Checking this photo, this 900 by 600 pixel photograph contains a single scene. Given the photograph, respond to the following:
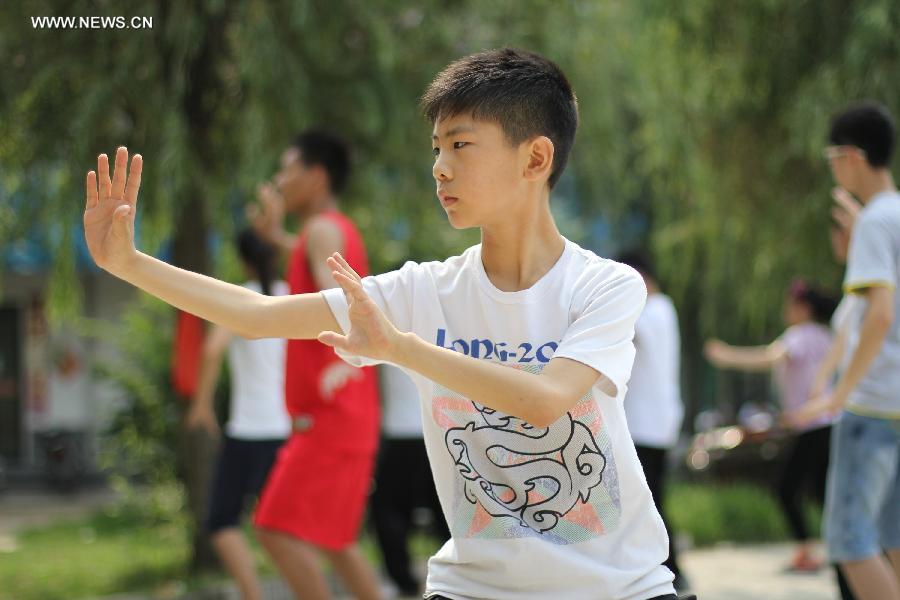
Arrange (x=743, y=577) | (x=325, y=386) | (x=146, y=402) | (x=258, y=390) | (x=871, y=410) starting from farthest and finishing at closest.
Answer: (x=146, y=402) < (x=743, y=577) < (x=258, y=390) < (x=325, y=386) < (x=871, y=410)

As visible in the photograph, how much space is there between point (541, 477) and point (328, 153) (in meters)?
3.24

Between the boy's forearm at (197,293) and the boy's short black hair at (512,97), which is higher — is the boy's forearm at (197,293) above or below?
below

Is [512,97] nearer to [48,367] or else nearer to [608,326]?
[608,326]

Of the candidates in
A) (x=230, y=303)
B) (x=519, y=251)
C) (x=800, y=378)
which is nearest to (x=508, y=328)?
(x=519, y=251)

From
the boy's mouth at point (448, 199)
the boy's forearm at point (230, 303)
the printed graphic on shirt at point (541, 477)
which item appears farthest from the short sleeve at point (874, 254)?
the boy's forearm at point (230, 303)

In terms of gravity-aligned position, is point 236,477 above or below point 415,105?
below

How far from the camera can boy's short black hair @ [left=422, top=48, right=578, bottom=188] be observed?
8.62ft

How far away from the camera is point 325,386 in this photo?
5.05m

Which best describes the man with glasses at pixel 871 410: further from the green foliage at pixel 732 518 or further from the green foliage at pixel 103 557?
the green foliage at pixel 732 518

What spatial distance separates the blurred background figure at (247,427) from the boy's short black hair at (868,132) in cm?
277

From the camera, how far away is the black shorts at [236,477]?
6199 mm

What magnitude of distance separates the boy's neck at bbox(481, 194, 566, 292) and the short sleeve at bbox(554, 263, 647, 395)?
0.14 meters

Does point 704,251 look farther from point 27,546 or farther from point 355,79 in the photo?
point 27,546

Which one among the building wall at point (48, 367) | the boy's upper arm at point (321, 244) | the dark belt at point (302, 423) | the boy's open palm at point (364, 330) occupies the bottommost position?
the building wall at point (48, 367)
